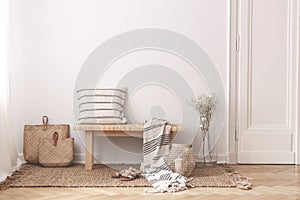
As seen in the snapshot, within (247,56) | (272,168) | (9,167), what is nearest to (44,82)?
(9,167)

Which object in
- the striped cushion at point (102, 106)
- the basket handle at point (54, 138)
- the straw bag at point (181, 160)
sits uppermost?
the striped cushion at point (102, 106)

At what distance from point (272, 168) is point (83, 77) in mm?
1886

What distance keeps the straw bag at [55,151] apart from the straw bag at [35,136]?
0.04m

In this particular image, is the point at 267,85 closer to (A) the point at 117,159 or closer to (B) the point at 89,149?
(A) the point at 117,159

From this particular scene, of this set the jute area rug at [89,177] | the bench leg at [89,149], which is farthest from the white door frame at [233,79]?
the bench leg at [89,149]

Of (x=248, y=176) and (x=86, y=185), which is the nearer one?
(x=86, y=185)

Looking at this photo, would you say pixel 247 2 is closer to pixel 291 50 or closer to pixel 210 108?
pixel 291 50

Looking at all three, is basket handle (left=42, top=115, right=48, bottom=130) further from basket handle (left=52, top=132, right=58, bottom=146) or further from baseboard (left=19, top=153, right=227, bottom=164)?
baseboard (left=19, top=153, right=227, bottom=164)

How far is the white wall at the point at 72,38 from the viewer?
14.4ft

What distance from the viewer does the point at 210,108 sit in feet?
14.2

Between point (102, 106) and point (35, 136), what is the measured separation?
657 mm

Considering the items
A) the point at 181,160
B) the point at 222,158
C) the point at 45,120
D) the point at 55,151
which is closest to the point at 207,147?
the point at 222,158

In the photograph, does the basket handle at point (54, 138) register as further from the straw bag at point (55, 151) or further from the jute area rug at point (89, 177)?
the jute area rug at point (89, 177)

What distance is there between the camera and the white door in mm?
4434
